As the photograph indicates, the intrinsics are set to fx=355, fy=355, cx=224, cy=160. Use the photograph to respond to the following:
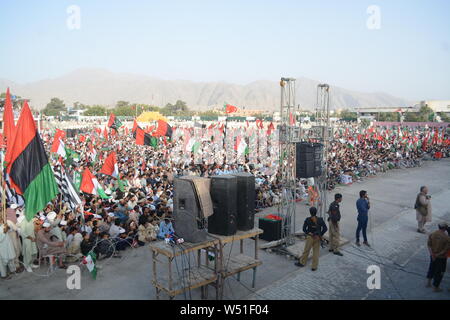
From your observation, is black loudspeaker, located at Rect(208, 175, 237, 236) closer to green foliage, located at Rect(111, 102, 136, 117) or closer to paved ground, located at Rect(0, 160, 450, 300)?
paved ground, located at Rect(0, 160, 450, 300)

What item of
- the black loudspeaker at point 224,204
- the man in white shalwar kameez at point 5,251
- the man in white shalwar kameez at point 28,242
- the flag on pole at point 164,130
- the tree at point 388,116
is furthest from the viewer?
the tree at point 388,116

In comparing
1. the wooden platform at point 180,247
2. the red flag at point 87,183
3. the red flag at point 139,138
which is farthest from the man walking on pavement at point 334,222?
the red flag at point 139,138

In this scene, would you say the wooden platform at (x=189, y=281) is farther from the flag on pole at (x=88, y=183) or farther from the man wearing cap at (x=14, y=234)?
the flag on pole at (x=88, y=183)

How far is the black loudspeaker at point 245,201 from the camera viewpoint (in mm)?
6930

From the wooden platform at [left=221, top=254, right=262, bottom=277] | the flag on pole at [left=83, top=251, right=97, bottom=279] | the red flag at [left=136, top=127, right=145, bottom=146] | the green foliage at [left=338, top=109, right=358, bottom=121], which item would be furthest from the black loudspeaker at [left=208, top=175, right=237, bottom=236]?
A: the green foliage at [left=338, top=109, right=358, bottom=121]

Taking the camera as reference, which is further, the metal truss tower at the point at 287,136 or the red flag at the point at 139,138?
the red flag at the point at 139,138

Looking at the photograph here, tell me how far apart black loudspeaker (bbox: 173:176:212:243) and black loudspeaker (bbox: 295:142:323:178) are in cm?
396

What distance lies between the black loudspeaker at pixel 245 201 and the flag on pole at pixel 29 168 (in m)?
4.06

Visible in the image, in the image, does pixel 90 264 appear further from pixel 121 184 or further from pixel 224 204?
pixel 121 184

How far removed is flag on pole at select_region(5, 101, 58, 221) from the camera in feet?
24.4
